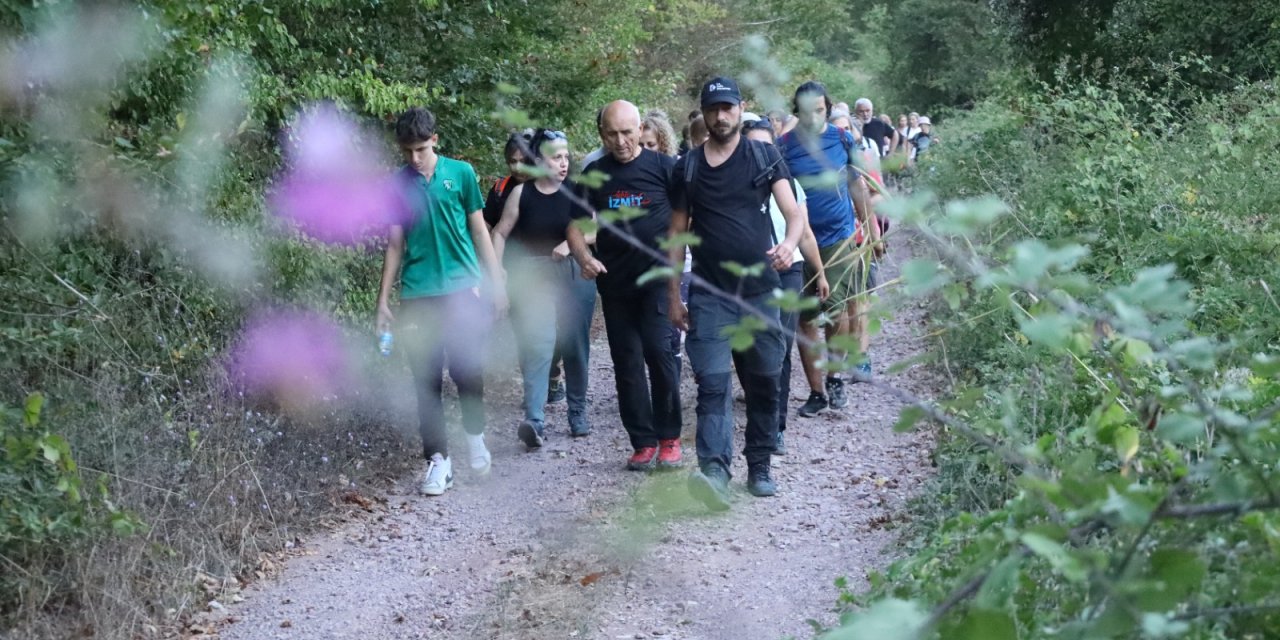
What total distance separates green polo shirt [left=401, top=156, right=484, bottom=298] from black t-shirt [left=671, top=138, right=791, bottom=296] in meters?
1.29

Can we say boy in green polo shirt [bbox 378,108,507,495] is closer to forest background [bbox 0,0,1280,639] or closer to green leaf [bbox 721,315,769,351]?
forest background [bbox 0,0,1280,639]

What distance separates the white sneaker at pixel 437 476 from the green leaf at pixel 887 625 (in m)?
5.50

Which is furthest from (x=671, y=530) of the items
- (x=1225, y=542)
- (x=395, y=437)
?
(x=1225, y=542)

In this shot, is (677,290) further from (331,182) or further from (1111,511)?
(1111,511)

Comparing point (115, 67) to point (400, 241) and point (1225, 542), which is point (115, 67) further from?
point (1225, 542)

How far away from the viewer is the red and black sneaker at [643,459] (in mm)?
7863

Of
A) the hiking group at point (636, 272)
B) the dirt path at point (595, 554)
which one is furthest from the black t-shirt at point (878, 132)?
the dirt path at point (595, 554)

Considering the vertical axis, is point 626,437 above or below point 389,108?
below

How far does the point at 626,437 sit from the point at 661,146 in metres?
1.92

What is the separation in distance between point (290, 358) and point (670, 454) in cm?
227

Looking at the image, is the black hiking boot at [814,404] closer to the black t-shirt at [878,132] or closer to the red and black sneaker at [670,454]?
the red and black sneaker at [670,454]

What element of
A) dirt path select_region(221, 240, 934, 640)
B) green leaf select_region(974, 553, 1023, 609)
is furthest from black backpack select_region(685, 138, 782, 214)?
green leaf select_region(974, 553, 1023, 609)

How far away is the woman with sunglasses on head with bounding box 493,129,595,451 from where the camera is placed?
8469 mm

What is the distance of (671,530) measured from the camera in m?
6.66
